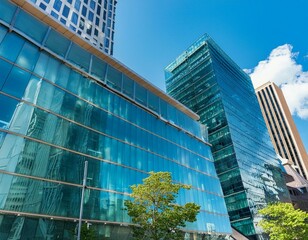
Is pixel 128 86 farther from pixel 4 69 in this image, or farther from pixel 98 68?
pixel 4 69

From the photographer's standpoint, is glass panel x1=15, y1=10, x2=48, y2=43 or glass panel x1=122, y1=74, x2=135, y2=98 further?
glass panel x1=122, y1=74, x2=135, y2=98

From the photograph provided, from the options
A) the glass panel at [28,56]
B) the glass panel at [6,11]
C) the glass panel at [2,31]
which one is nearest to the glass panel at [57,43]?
the glass panel at [28,56]

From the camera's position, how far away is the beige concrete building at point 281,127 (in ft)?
420

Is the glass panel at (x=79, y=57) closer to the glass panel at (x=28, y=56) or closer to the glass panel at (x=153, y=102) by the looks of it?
the glass panel at (x=28, y=56)

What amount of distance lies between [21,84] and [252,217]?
44.3m

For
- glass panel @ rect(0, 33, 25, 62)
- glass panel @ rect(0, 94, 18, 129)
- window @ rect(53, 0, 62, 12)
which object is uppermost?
window @ rect(53, 0, 62, 12)

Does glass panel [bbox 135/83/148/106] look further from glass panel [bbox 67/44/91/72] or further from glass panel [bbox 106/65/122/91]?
glass panel [bbox 67/44/91/72]

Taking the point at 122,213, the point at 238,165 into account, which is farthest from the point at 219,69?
the point at 122,213

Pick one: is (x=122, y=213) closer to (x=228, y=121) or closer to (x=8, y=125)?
(x=8, y=125)

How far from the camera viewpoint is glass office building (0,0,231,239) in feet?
50.7

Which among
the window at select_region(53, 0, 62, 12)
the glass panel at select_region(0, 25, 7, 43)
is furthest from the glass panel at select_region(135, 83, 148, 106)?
the window at select_region(53, 0, 62, 12)

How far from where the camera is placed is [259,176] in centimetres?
5522

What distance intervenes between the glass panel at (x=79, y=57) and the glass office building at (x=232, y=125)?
1519 inches

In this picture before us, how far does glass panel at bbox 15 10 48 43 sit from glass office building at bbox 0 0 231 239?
96 mm
